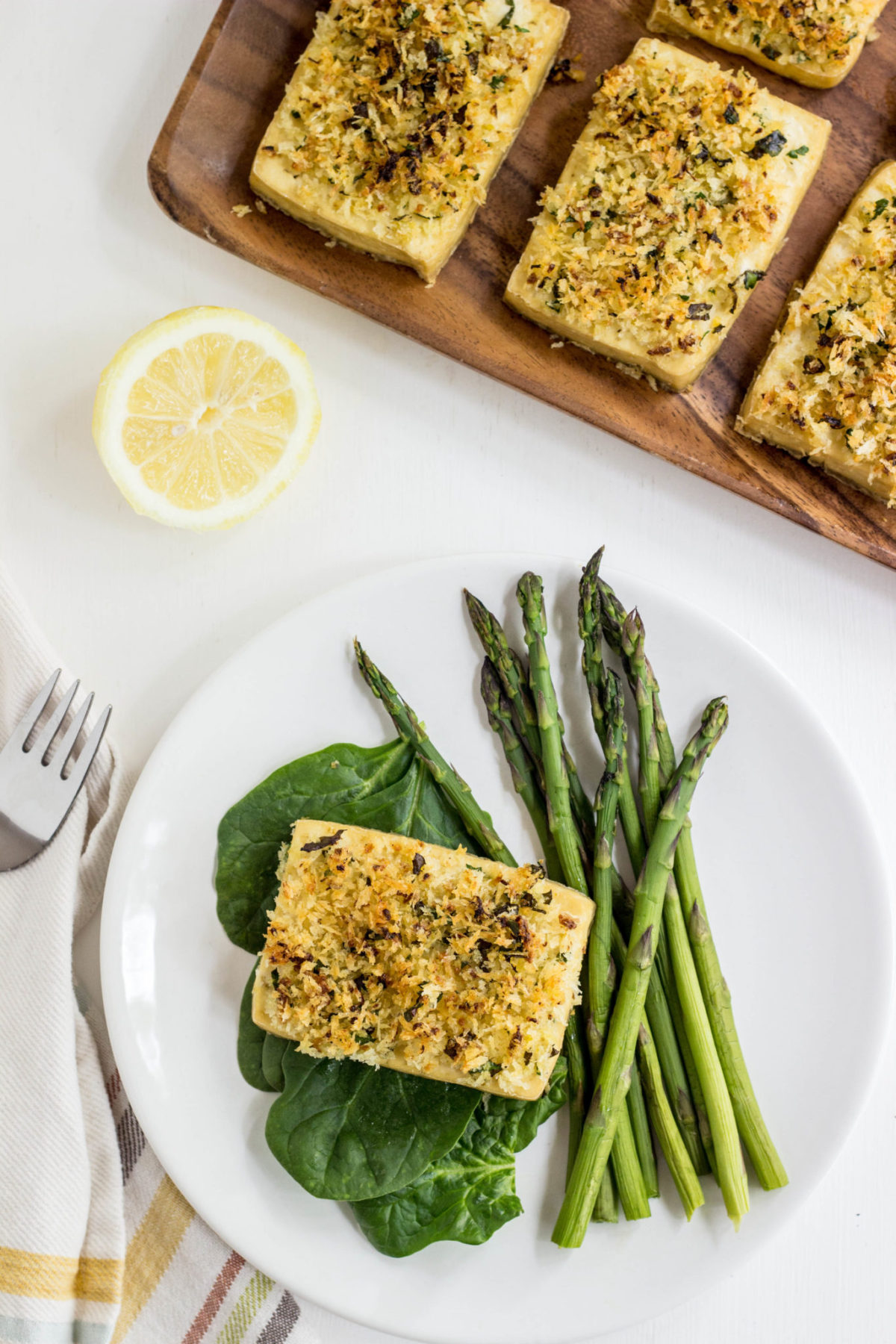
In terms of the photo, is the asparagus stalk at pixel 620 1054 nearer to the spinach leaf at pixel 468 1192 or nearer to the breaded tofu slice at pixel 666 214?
the spinach leaf at pixel 468 1192

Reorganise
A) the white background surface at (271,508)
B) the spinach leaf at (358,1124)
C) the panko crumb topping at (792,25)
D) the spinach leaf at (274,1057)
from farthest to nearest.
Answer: the white background surface at (271,508) < the panko crumb topping at (792,25) < the spinach leaf at (274,1057) < the spinach leaf at (358,1124)

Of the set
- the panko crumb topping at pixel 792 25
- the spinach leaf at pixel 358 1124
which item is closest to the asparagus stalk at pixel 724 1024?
the spinach leaf at pixel 358 1124

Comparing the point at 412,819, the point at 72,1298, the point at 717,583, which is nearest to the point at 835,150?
the point at 717,583

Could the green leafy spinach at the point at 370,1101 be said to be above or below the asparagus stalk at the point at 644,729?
below

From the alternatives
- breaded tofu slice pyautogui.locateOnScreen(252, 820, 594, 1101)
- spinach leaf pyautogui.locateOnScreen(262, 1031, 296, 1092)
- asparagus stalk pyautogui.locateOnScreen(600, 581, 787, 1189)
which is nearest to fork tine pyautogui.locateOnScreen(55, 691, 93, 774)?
breaded tofu slice pyautogui.locateOnScreen(252, 820, 594, 1101)

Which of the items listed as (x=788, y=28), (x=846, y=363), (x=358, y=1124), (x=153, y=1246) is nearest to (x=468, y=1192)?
(x=358, y=1124)

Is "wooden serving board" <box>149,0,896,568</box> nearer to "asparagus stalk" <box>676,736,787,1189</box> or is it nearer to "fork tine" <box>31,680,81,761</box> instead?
"asparagus stalk" <box>676,736,787,1189</box>

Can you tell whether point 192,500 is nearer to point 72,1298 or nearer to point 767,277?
point 767,277
